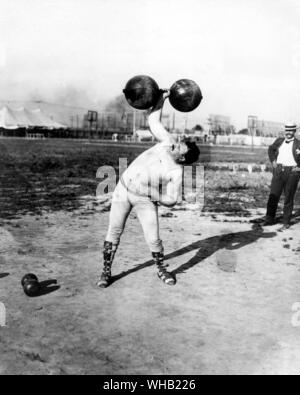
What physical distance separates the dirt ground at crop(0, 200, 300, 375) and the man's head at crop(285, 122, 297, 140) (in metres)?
2.60

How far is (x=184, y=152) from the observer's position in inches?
224

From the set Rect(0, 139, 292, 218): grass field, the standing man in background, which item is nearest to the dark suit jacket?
the standing man in background

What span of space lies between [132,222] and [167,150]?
5125 mm

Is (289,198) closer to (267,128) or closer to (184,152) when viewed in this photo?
(184,152)

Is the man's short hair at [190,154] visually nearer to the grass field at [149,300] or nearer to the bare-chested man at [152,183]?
the bare-chested man at [152,183]

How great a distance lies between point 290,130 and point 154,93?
570 centimetres

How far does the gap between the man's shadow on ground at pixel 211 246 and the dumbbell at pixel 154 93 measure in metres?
2.53

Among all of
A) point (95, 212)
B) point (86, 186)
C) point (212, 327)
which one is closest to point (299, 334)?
point (212, 327)

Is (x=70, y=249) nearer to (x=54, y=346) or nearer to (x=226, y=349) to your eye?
(x=54, y=346)

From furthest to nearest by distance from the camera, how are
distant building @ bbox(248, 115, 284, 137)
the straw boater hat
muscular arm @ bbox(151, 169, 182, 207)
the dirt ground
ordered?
distant building @ bbox(248, 115, 284, 137)
the straw boater hat
muscular arm @ bbox(151, 169, 182, 207)
the dirt ground

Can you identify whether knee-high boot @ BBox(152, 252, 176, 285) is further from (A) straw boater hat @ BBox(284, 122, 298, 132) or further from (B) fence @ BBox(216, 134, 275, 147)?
(B) fence @ BBox(216, 134, 275, 147)

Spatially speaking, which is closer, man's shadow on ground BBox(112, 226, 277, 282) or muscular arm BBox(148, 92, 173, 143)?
muscular arm BBox(148, 92, 173, 143)

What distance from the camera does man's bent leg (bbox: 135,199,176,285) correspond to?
6137mm

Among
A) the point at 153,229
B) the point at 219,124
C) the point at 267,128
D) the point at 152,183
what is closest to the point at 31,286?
the point at 153,229
